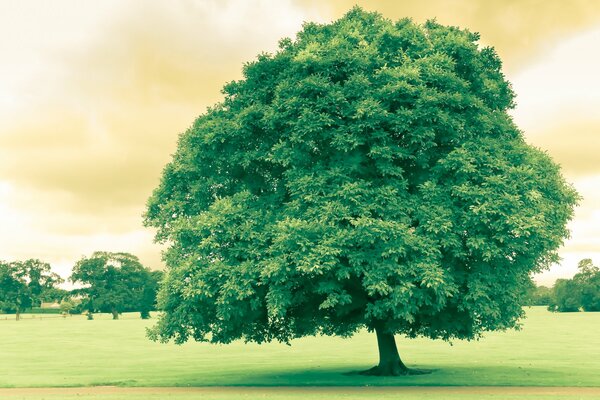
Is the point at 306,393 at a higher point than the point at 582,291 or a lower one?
lower

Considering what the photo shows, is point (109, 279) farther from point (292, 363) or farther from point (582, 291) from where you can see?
point (292, 363)

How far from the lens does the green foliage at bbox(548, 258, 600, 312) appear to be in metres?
188

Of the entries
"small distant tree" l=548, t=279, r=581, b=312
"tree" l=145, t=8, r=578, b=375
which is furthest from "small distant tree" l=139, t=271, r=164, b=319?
"tree" l=145, t=8, r=578, b=375

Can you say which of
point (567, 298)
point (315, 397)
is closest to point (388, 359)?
point (315, 397)

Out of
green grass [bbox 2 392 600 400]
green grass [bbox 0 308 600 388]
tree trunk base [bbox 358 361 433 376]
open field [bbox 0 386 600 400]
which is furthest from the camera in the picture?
tree trunk base [bbox 358 361 433 376]

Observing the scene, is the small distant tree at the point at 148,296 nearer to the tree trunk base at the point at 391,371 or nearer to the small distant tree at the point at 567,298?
the small distant tree at the point at 567,298

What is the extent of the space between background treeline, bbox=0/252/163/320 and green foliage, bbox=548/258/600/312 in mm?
111365

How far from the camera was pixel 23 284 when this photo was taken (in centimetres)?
19575

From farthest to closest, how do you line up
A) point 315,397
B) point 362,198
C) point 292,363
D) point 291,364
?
point 292,363
point 291,364
point 362,198
point 315,397

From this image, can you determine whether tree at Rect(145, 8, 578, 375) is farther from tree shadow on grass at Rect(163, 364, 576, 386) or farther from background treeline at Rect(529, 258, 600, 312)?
background treeline at Rect(529, 258, 600, 312)

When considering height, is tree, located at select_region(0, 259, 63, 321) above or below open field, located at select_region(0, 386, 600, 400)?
above

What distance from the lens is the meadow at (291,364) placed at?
110ft

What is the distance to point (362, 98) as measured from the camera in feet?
100

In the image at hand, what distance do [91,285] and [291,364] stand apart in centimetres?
15508
